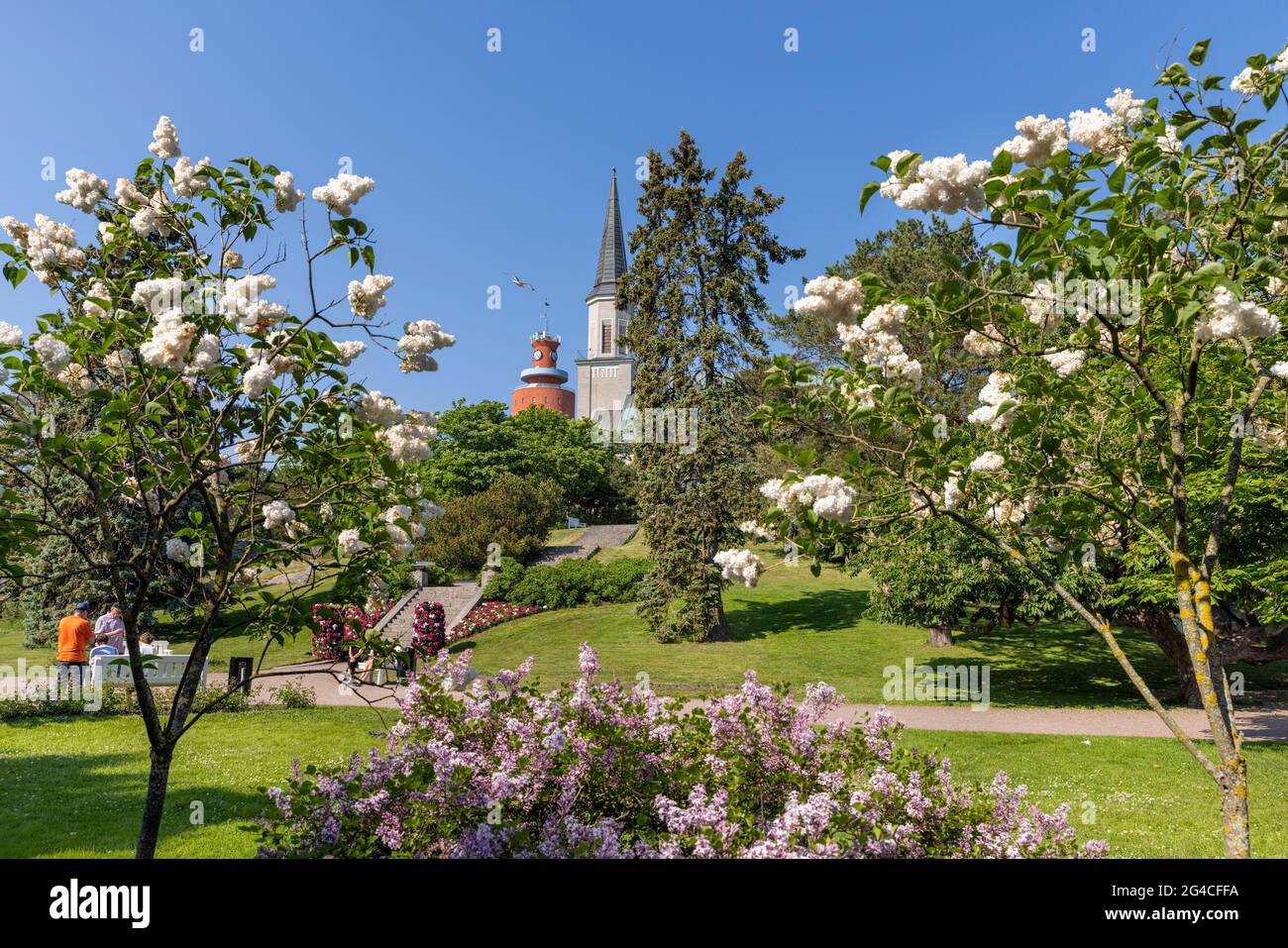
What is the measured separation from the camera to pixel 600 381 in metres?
104

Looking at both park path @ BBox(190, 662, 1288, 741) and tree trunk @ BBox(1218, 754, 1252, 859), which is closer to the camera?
tree trunk @ BBox(1218, 754, 1252, 859)

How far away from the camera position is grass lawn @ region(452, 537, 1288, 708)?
16781 mm

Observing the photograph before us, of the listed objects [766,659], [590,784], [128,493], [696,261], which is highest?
[696,261]

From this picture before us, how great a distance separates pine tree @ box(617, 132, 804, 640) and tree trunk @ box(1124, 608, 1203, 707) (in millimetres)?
10047

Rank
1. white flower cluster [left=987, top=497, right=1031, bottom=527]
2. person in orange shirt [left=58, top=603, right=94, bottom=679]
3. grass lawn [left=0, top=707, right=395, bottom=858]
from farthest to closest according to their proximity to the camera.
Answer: person in orange shirt [left=58, top=603, right=94, bottom=679]
grass lawn [left=0, top=707, right=395, bottom=858]
white flower cluster [left=987, top=497, right=1031, bottom=527]

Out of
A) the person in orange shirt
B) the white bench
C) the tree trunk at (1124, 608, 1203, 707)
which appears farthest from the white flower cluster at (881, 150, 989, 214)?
the person in orange shirt

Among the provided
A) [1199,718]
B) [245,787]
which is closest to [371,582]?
[245,787]

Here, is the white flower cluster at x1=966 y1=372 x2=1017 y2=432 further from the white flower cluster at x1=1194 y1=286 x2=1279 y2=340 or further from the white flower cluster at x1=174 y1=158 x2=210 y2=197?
the white flower cluster at x1=174 y1=158 x2=210 y2=197

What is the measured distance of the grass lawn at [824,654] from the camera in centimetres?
1678

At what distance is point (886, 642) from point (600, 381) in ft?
277

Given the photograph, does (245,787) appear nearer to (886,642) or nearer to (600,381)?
(886,642)

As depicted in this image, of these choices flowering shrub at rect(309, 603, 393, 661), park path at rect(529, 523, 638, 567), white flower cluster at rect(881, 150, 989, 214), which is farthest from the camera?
park path at rect(529, 523, 638, 567)
